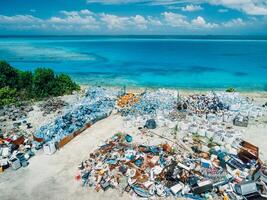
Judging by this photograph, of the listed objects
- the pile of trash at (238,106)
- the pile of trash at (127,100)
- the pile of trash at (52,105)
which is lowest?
the pile of trash at (52,105)

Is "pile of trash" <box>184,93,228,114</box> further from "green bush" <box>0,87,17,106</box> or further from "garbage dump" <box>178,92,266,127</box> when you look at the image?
"green bush" <box>0,87,17,106</box>

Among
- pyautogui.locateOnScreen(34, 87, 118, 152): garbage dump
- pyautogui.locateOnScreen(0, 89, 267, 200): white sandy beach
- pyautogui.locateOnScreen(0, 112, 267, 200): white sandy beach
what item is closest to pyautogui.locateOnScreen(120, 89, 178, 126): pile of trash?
pyautogui.locateOnScreen(0, 89, 267, 200): white sandy beach

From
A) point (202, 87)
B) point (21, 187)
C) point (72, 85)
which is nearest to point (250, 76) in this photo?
point (202, 87)

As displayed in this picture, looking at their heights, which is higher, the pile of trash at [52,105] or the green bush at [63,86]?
the green bush at [63,86]

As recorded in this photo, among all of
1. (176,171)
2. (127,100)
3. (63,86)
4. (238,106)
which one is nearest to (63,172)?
(176,171)

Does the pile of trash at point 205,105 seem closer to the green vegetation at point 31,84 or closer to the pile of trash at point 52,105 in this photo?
the pile of trash at point 52,105

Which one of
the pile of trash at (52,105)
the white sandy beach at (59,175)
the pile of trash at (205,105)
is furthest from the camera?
the pile of trash at (52,105)

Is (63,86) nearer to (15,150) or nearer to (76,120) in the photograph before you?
(76,120)

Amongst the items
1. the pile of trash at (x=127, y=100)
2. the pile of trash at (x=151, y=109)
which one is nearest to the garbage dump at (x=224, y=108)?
the pile of trash at (x=151, y=109)
